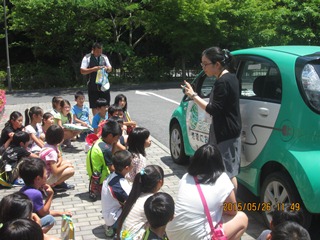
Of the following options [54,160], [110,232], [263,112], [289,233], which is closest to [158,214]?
[289,233]

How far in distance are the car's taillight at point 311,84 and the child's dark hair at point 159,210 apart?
170cm

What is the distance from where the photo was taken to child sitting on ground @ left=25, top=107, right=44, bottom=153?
21.4 ft

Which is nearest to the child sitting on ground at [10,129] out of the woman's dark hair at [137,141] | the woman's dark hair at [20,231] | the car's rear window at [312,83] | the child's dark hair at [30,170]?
the woman's dark hair at [137,141]

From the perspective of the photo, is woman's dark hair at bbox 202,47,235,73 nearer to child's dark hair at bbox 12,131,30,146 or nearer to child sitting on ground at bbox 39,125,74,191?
child sitting on ground at bbox 39,125,74,191

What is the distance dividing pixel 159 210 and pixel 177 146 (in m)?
3.67

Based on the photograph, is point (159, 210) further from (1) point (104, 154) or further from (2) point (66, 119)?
(2) point (66, 119)

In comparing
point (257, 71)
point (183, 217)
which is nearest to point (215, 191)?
point (183, 217)

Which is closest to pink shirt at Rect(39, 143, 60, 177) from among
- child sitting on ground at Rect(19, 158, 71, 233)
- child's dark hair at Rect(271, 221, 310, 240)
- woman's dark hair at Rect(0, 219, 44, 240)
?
child sitting on ground at Rect(19, 158, 71, 233)

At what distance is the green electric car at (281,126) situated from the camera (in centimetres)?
388

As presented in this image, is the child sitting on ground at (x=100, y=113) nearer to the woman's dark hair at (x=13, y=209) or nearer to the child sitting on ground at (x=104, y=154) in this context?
the child sitting on ground at (x=104, y=154)

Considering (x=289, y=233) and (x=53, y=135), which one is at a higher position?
(x=289, y=233)

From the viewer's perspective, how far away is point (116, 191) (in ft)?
14.0

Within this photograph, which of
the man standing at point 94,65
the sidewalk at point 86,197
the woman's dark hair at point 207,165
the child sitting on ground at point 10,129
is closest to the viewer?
the woman's dark hair at point 207,165

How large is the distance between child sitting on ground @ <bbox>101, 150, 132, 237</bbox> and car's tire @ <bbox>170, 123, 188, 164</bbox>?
2.30 metres
